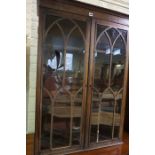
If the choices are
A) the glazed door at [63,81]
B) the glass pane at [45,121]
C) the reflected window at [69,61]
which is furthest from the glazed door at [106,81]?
the glass pane at [45,121]

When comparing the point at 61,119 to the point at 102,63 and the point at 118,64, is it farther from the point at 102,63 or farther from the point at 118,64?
the point at 118,64

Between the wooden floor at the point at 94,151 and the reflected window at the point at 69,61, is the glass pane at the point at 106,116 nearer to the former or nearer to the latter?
the wooden floor at the point at 94,151

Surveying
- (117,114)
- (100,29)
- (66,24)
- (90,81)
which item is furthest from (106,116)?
(66,24)

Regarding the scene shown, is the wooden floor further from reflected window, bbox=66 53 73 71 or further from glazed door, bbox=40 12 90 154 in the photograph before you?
reflected window, bbox=66 53 73 71

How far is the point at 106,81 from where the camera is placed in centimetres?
239

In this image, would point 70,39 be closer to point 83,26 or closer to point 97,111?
point 83,26

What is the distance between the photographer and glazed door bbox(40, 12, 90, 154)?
198cm

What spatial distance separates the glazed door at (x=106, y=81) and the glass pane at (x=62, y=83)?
6.4 inches

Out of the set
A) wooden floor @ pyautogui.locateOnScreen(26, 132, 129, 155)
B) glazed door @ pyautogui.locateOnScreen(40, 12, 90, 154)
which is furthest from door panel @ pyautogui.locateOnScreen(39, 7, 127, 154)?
wooden floor @ pyautogui.locateOnScreen(26, 132, 129, 155)

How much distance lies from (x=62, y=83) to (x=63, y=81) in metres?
0.02

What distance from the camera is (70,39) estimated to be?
6.81ft

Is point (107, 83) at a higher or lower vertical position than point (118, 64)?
lower

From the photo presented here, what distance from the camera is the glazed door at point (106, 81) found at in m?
2.27
